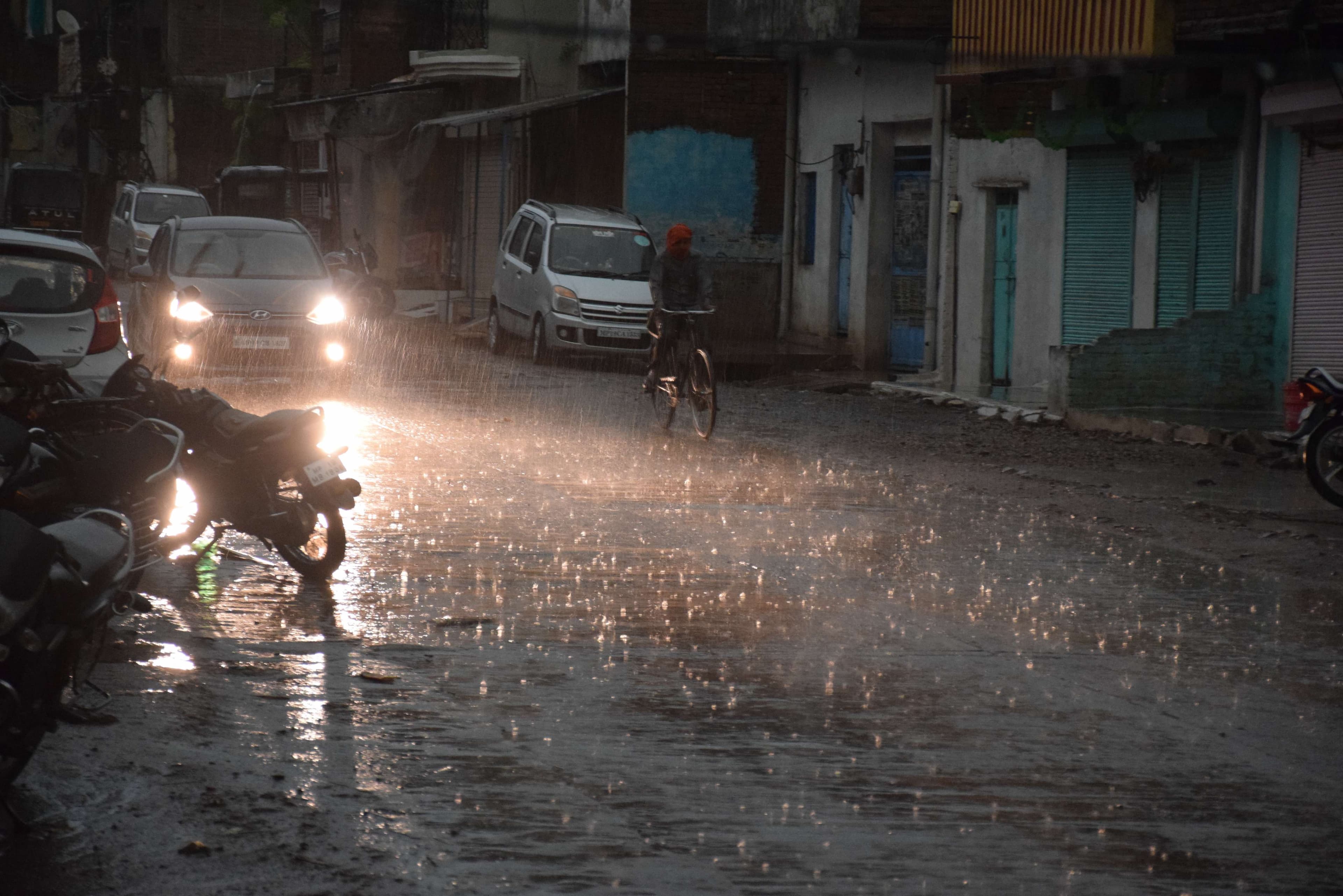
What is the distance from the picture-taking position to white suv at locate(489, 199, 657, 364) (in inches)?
930

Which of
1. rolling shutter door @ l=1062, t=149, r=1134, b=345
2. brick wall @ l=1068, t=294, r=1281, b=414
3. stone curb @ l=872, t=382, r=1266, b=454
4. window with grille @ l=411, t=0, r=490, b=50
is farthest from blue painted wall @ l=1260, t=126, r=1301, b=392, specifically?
window with grille @ l=411, t=0, r=490, b=50

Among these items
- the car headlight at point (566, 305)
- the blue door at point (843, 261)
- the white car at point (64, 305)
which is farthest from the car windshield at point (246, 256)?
the blue door at point (843, 261)

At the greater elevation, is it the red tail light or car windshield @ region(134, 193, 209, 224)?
car windshield @ region(134, 193, 209, 224)

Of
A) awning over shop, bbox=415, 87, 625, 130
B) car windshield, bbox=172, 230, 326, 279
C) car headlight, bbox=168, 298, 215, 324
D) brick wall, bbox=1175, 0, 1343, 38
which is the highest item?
awning over shop, bbox=415, 87, 625, 130

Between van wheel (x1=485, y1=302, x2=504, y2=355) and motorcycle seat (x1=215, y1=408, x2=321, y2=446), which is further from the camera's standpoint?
van wheel (x1=485, y1=302, x2=504, y2=355)

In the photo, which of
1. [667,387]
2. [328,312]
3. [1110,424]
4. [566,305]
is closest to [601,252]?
[566,305]

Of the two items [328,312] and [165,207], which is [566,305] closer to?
[328,312]

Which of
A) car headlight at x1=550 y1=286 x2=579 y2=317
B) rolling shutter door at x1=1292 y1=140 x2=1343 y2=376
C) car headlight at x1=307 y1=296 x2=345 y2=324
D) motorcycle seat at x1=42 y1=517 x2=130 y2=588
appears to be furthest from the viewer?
car headlight at x1=550 y1=286 x2=579 y2=317

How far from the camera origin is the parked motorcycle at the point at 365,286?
31031 mm

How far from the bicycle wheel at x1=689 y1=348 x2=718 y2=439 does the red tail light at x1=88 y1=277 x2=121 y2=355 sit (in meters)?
4.95

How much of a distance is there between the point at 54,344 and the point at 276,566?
427cm

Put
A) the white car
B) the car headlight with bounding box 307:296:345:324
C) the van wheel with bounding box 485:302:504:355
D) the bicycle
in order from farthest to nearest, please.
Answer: the van wheel with bounding box 485:302:504:355 → the car headlight with bounding box 307:296:345:324 → the bicycle → the white car

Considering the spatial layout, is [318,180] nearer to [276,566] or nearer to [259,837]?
[276,566]

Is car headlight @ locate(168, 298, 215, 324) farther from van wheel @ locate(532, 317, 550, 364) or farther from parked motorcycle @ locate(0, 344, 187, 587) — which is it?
parked motorcycle @ locate(0, 344, 187, 587)
